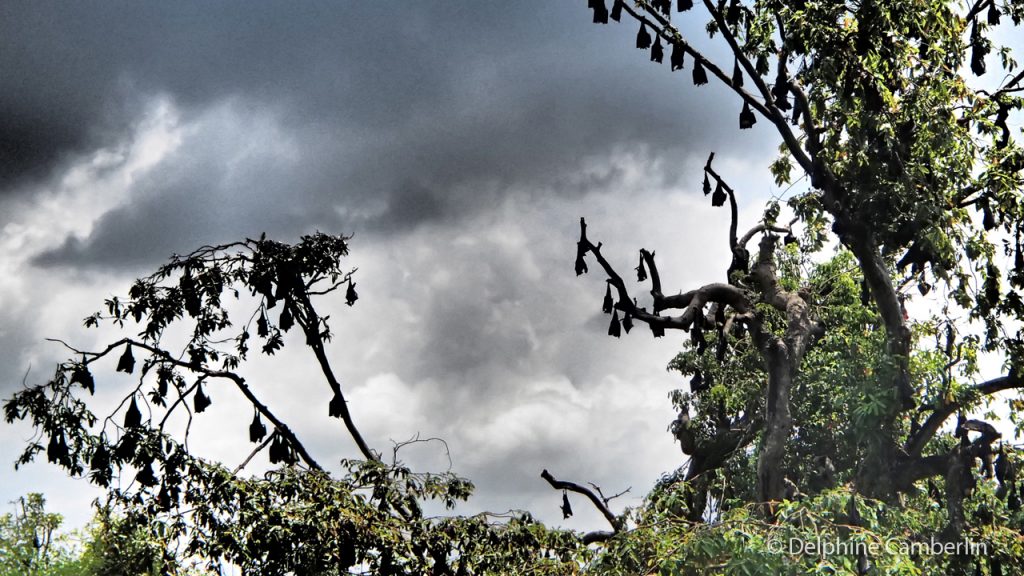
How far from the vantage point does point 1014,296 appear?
11.8 meters

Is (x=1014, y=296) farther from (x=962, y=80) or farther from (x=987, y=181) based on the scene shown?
(x=962, y=80)

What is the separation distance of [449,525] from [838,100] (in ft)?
22.6

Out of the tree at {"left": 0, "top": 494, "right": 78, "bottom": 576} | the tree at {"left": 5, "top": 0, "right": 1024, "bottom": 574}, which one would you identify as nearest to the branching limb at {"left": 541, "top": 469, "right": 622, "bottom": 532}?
the tree at {"left": 5, "top": 0, "right": 1024, "bottom": 574}

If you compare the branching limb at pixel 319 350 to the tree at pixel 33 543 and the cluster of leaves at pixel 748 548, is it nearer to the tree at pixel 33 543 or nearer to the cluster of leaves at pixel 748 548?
the cluster of leaves at pixel 748 548

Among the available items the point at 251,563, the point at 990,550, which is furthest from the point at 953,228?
the point at 251,563

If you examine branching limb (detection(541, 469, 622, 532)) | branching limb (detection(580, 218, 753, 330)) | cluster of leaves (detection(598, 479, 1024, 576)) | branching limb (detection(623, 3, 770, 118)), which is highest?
branching limb (detection(623, 3, 770, 118))

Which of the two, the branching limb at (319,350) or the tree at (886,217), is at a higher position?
the tree at (886,217)

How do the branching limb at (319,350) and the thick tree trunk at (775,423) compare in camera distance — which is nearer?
the branching limb at (319,350)

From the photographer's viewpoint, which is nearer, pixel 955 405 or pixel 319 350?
pixel 319 350

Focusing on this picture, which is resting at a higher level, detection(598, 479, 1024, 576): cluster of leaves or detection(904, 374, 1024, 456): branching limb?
detection(904, 374, 1024, 456): branching limb

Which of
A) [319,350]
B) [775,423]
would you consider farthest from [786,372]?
[319,350]

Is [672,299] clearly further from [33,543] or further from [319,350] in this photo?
[33,543]

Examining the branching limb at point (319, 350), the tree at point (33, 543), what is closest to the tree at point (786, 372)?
the branching limb at point (319, 350)

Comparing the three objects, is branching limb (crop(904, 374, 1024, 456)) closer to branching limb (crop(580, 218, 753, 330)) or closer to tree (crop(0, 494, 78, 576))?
branching limb (crop(580, 218, 753, 330))
